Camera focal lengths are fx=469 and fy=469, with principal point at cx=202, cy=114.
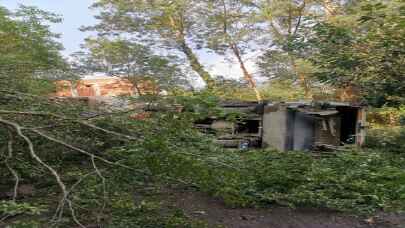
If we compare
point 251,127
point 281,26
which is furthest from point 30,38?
point 281,26

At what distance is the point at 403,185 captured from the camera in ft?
13.3

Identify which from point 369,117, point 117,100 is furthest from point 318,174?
point 369,117

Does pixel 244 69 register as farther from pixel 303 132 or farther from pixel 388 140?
pixel 388 140

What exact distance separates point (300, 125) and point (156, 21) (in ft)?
21.2

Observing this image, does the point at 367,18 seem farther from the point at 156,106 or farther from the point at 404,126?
the point at 404,126

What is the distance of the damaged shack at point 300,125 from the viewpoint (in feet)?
29.7

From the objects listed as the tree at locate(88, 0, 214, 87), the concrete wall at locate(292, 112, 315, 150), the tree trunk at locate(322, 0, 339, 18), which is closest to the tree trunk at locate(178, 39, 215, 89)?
the tree at locate(88, 0, 214, 87)

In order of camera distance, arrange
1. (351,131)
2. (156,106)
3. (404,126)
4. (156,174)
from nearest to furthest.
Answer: (156,174), (156,106), (404,126), (351,131)

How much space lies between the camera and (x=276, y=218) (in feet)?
12.1

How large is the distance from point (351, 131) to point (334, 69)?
4.05 meters

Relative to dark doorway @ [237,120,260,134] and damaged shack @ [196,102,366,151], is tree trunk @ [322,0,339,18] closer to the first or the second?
damaged shack @ [196,102,366,151]

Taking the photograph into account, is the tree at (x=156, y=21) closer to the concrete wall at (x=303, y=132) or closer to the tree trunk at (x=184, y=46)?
the tree trunk at (x=184, y=46)

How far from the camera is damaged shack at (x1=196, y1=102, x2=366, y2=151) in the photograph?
9.06 meters

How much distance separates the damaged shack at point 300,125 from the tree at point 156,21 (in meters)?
4.54
